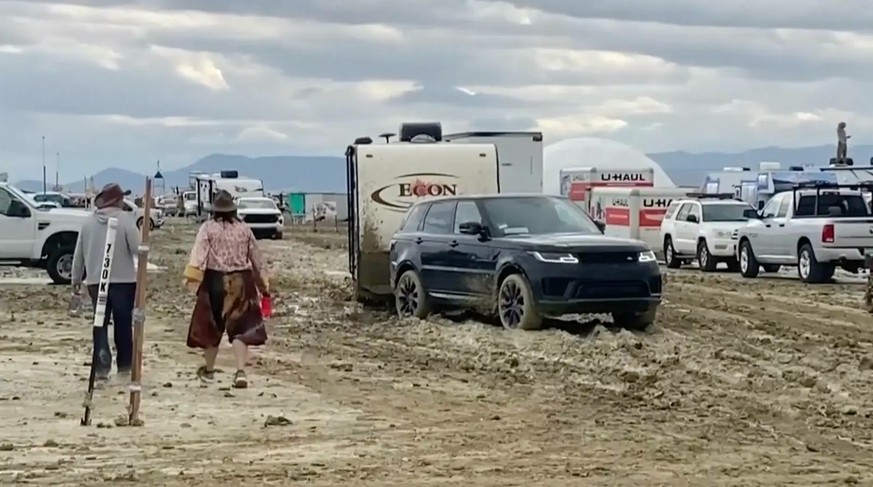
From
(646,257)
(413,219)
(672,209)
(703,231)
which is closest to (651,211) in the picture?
(672,209)

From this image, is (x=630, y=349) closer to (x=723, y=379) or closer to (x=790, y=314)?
(x=723, y=379)

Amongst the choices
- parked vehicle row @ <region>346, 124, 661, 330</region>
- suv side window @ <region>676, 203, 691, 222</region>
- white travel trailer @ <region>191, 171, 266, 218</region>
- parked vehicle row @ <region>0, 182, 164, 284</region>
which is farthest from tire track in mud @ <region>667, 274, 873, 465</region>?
white travel trailer @ <region>191, 171, 266, 218</region>

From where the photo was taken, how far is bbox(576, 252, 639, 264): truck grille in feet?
51.0

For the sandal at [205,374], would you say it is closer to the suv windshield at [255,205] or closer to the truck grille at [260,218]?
the truck grille at [260,218]

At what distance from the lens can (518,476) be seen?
337 inches

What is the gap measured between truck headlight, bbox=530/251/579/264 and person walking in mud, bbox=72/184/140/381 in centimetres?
467

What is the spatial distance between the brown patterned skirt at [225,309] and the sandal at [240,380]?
339mm

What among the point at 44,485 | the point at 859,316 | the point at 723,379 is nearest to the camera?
the point at 44,485

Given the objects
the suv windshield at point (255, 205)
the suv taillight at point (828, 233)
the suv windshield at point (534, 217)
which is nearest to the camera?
the suv windshield at point (534, 217)

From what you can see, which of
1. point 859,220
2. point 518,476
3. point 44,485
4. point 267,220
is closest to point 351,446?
point 518,476

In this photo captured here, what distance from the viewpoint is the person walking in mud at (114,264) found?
1264cm

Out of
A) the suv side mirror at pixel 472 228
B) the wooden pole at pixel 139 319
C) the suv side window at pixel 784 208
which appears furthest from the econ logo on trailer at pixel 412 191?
the wooden pole at pixel 139 319

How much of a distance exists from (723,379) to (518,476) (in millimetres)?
4497

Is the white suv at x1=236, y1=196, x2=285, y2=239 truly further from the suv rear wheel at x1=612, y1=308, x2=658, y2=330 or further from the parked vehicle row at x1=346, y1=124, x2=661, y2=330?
the suv rear wheel at x1=612, y1=308, x2=658, y2=330
